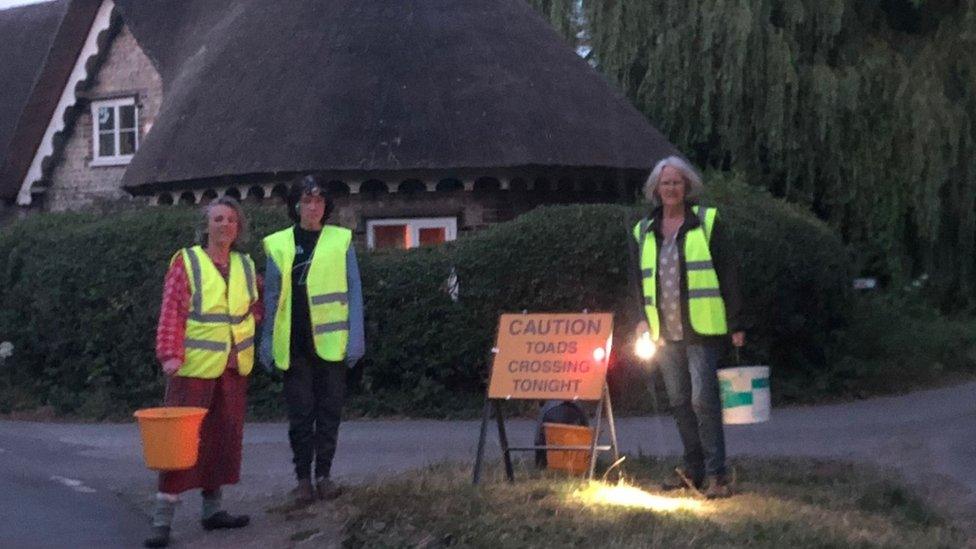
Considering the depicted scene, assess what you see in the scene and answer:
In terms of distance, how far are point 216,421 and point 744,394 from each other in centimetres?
306

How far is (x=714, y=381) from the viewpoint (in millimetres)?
8391

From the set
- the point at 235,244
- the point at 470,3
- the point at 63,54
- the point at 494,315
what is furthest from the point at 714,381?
the point at 63,54

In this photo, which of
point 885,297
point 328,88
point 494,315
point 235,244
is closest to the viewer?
point 235,244

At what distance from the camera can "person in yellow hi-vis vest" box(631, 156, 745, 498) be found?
834 centimetres

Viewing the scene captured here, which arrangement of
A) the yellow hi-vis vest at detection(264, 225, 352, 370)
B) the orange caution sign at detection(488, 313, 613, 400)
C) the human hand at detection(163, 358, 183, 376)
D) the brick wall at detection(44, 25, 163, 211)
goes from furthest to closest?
the brick wall at detection(44, 25, 163, 211), the orange caution sign at detection(488, 313, 613, 400), the yellow hi-vis vest at detection(264, 225, 352, 370), the human hand at detection(163, 358, 183, 376)

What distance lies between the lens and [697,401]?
841 cm

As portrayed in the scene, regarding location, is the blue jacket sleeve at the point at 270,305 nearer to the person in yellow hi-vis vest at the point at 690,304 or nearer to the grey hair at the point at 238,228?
the grey hair at the point at 238,228

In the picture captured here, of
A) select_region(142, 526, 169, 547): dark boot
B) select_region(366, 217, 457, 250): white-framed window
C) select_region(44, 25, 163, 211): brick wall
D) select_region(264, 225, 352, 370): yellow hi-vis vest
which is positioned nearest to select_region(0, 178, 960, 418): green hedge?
select_region(366, 217, 457, 250): white-framed window

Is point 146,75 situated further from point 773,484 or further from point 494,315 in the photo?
point 773,484

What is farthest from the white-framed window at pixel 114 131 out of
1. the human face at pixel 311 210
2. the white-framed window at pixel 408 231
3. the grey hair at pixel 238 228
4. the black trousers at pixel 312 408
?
the black trousers at pixel 312 408

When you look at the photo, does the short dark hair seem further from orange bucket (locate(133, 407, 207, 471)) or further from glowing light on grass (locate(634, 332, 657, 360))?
glowing light on grass (locate(634, 332, 657, 360))

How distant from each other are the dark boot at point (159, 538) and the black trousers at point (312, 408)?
0.89 m

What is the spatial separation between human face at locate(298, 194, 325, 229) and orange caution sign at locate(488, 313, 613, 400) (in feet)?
5.05

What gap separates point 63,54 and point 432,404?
1198cm
